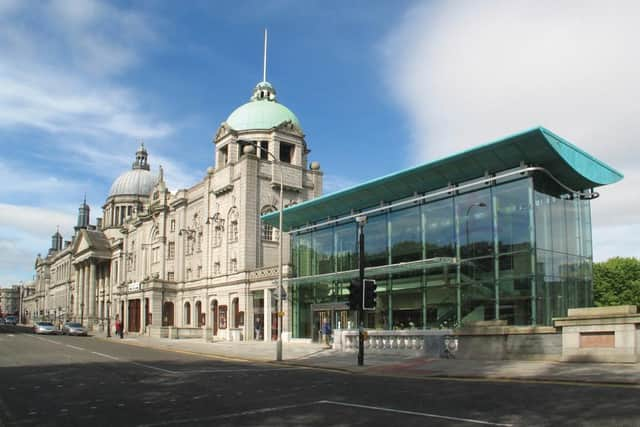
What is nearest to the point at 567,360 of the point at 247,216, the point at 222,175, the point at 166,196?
the point at 247,216

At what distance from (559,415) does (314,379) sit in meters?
9.20

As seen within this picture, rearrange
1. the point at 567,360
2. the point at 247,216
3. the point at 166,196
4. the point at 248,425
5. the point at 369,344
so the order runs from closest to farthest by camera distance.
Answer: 1. the point at 248,425
2. the point at 567,360
3. the point at 369,344
4. the point at 247,216
5. the point at 166,196

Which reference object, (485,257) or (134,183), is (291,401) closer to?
(485,257)

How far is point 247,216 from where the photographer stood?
2085 inches

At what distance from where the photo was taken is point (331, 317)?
39344 mm

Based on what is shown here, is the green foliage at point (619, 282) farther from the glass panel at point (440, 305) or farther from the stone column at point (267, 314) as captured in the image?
the glass panel at point (440, 305)

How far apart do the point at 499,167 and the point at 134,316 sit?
52.0 metres

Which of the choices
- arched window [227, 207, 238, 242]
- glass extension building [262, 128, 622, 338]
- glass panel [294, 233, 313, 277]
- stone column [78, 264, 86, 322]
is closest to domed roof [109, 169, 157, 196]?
stone column [78, 264, 86, 322]

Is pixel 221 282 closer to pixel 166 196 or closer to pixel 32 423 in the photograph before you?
pixel 166 196

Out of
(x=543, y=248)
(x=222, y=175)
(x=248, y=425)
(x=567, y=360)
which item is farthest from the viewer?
(x=222, y=175)

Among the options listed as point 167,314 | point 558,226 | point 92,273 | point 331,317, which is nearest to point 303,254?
point 331,317

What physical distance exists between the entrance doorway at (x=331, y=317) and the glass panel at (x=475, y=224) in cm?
938

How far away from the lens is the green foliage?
56688 millimetres

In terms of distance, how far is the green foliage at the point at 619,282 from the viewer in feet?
186
